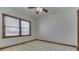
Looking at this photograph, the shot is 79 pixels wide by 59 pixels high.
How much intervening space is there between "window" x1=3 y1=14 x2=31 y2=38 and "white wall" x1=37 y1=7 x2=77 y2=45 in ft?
0.64

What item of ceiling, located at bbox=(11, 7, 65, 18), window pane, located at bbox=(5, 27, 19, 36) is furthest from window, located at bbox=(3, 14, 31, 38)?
ceiling, located at bbox=(11, 7, 65, 18)

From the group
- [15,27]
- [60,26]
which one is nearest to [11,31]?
[15,27]

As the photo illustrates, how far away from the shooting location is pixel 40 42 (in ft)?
4.14

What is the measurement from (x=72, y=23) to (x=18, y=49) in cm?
84

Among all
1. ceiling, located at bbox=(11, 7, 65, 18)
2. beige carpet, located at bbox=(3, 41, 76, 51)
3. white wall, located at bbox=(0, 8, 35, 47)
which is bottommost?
beige carpet, located at bbox=(3, 41, 76, 51)

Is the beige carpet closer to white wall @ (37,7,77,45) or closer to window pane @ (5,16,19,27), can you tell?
white wall @ (37,7,77,45)

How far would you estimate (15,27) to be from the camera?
3.78 ft

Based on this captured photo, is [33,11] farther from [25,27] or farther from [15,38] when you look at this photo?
[15,38]

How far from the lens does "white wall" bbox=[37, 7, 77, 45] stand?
43.3 inches

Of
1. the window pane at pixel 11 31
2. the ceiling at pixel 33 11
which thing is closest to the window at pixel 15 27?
the window pane at pixel 11 31
